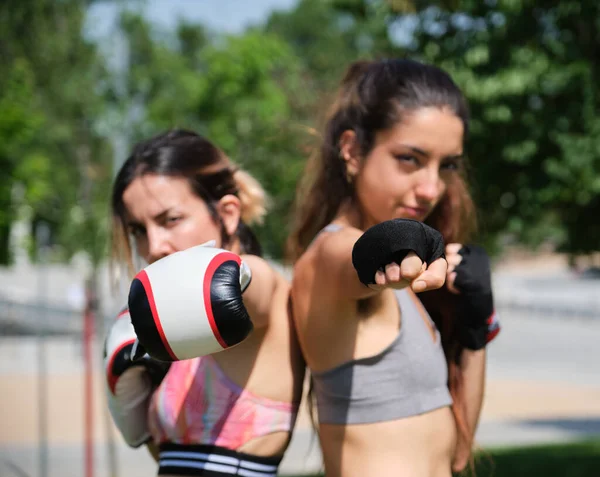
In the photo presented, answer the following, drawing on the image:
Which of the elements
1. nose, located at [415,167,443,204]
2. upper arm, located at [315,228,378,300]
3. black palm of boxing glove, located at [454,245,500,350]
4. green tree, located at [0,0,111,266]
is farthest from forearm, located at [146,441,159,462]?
green tree, located at [0,0,111,266]

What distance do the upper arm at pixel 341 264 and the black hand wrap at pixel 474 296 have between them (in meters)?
0.37

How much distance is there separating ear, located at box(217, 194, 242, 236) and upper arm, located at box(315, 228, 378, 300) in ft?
1.28

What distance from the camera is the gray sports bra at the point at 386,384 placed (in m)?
2.19

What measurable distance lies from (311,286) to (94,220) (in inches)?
380

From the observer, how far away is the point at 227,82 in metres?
20.5

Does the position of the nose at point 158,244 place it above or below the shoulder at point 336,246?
above

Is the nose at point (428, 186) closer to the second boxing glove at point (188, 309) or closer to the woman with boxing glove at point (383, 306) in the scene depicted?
the woman with boxing glove at point (383, 306)

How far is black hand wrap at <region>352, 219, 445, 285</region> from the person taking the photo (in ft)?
5.36

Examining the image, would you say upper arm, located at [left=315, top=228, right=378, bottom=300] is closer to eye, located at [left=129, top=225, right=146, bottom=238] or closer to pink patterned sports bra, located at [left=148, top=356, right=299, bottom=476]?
pink patterned sports bra, located at [left=148, top=356, right=299, bottom=476]

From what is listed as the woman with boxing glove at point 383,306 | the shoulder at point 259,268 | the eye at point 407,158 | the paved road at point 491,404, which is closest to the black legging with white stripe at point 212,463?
the woman with boxing glove at point 383,306

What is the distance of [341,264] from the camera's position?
6.57ft

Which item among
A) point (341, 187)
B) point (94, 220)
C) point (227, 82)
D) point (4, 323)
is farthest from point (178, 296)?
point (4, 323)

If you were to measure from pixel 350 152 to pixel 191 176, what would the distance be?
43 cm

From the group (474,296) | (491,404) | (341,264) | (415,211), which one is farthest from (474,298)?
(491,404)
